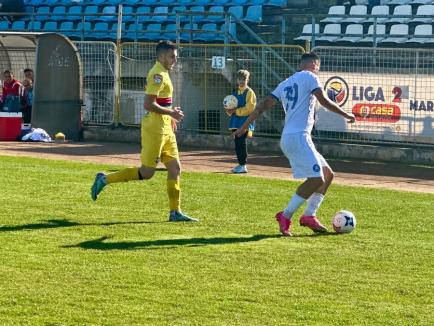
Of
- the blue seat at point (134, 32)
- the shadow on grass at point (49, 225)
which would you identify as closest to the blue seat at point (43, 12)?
the blue seat at point (134, 32)

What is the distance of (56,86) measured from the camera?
77.8ft

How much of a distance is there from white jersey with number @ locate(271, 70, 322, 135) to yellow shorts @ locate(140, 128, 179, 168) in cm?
144

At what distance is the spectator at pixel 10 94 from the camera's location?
2391cm

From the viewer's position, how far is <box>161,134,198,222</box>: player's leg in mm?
11867

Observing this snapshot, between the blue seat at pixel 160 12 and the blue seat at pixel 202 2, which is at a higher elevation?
the blue seat at pixel 202 2

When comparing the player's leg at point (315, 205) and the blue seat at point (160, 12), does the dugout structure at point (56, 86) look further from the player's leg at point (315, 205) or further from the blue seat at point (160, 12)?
the player's leg at point (315, 205)

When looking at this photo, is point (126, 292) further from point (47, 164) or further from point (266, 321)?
point (47, 164)

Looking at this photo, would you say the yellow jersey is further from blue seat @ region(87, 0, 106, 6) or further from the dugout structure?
blue seat @ region(87, 0, 106, 6)

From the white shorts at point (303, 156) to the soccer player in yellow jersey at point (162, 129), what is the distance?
51.2 inches

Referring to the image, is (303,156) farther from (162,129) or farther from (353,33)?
(353,33)

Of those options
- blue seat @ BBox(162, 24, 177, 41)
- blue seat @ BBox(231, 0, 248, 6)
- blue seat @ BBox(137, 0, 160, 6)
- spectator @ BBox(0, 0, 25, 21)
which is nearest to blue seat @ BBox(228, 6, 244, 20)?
blue seat @ BBox(231, 0, 248, 6)

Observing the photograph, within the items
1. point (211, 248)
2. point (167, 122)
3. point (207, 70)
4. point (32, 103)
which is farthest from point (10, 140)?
point (211, 248)

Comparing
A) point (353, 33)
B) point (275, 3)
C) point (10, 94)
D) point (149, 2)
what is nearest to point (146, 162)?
point (10, 94)

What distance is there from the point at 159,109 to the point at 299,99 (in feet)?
5.08
